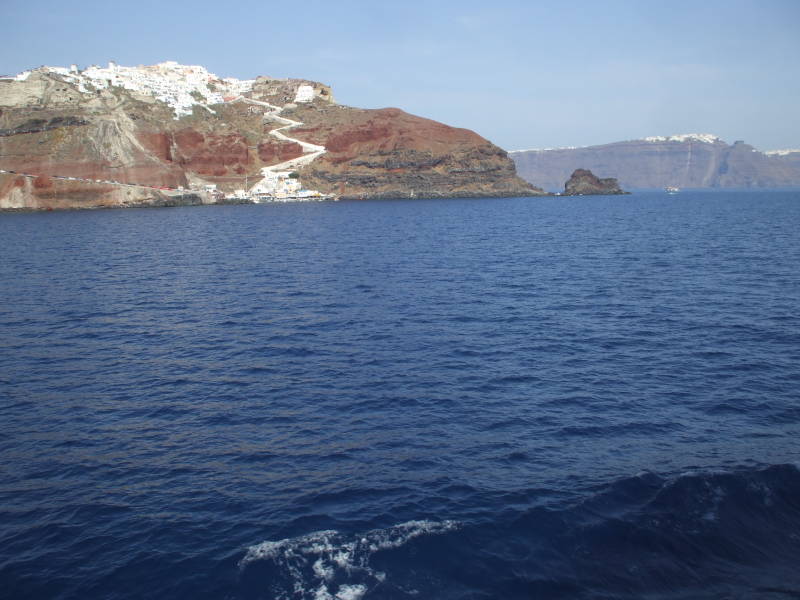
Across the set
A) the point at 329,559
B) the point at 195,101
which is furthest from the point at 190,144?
the point at 329,559

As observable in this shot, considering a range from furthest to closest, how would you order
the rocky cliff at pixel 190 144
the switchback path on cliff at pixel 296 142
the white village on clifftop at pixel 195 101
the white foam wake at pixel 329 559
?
the switchback path on cliff at pixel 296 142, the white village on clifftop at pixel 195 101, the rocky cliff at pixel 190 144, the white foam wake at pixel 329 559

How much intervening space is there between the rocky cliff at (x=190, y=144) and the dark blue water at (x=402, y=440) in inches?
3789

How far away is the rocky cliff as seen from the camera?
120 m

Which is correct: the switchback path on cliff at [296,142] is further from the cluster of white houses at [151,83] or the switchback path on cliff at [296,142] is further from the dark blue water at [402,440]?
the dark blue water at [402,440]

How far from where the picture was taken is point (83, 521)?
1395 centimetres

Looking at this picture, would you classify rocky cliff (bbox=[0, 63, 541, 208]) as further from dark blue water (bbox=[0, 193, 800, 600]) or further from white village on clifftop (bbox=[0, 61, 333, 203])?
dark blue water (bbox=[0, 193, 800, 600])

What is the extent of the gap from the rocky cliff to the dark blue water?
9623cm

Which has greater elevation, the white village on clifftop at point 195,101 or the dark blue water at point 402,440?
the white village on clifftop at point 195,101

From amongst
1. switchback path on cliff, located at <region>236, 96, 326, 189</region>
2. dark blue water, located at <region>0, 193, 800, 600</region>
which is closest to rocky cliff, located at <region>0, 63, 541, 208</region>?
switchback path on cliff, located at <region>236, 96, 326, 189</region>

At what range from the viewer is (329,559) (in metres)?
12.3

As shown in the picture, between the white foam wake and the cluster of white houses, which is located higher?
the cluster of white houses

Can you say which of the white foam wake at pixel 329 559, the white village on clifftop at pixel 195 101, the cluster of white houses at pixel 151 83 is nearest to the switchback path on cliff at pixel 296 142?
the white village on clifftop at pixel 195 101

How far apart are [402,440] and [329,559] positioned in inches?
228

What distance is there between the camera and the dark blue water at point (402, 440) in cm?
1221
